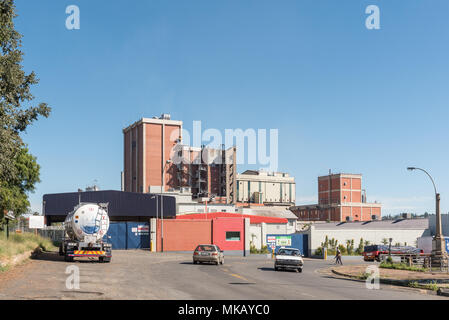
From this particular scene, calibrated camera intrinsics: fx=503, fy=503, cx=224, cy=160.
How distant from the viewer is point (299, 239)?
6134 centimetres

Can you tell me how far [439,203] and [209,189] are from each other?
79.2m

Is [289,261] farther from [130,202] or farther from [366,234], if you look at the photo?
[366,234]

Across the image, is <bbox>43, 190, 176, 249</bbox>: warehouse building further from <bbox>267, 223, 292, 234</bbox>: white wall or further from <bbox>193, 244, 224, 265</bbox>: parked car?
<bbox>193, 244, 224, 265</bbox>: parked car

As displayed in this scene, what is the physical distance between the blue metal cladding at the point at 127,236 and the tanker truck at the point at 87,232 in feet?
73.4

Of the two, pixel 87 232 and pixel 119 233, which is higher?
pixel 87 232

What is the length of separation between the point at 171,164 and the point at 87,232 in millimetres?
72911

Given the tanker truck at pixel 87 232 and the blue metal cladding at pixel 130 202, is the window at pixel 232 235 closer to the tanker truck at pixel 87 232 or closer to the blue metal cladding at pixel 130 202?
the blue metal cladding at pixel 130 202

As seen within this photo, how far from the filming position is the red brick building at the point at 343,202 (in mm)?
123938

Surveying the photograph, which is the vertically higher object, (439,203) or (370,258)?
(439,203)

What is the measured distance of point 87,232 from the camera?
32281 mm

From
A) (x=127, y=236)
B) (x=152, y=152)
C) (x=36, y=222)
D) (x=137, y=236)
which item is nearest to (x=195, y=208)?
(x=152, y=152)

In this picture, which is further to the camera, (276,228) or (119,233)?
(276,228)
